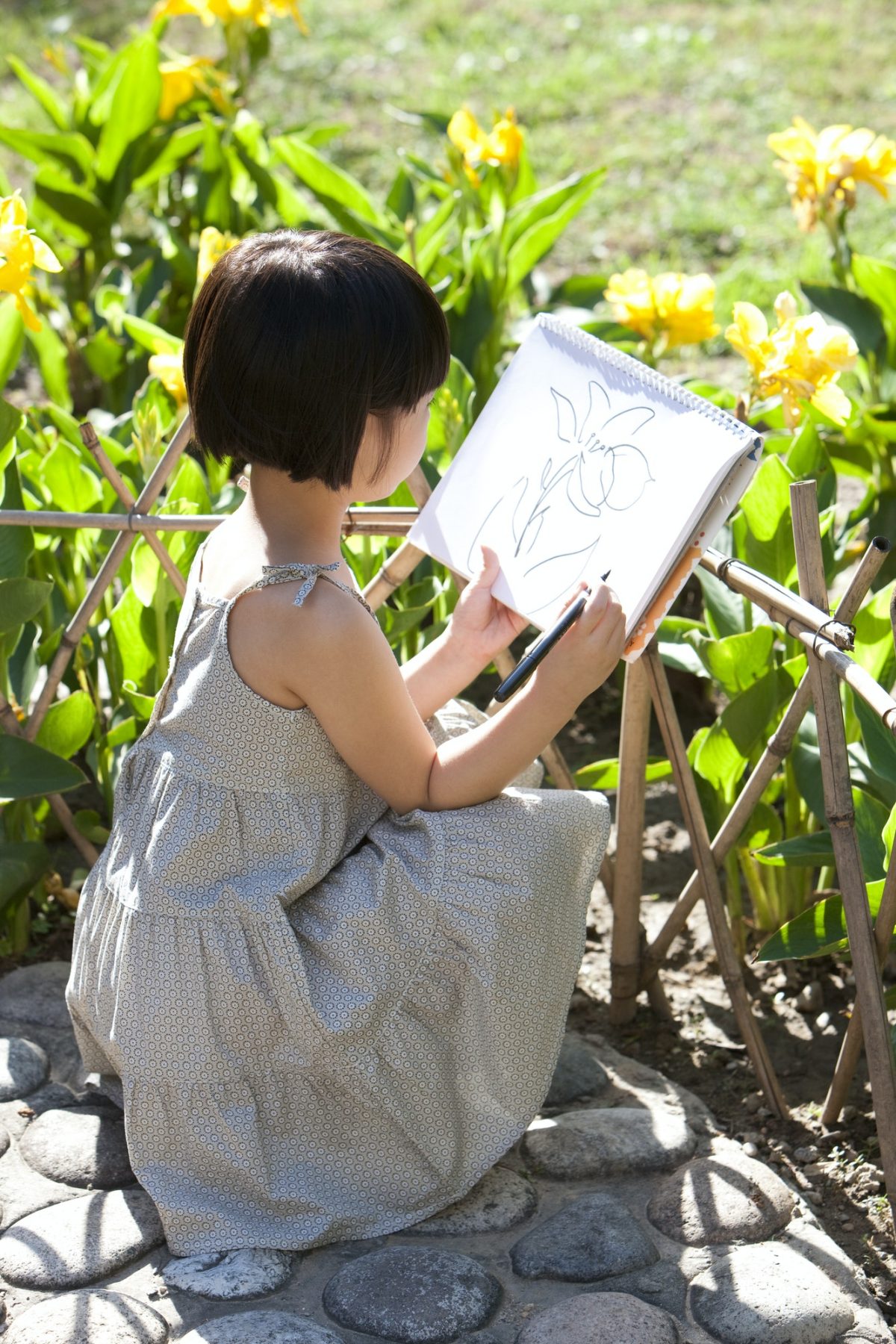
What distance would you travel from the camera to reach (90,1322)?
4.62 feet

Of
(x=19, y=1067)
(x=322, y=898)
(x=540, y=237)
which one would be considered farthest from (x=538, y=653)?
(x=540, y=237)

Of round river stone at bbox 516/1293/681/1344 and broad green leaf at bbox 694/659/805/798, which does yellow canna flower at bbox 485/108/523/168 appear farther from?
round river stone at bbox 516/1293/681/1344

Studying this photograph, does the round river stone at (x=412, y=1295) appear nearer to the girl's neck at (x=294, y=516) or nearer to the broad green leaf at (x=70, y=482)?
the girl's neck at (x=294, y=516)

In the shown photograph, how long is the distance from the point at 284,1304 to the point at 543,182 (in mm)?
4555

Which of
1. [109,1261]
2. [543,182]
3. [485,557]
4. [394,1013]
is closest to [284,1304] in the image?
[109,1261]

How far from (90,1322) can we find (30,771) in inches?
30.8

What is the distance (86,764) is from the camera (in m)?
2.55

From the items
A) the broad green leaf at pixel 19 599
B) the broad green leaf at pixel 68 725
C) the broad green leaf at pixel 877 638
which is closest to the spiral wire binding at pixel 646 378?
the broad green leaf at pixel 877 638

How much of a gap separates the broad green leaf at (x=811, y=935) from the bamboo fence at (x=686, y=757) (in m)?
0.09

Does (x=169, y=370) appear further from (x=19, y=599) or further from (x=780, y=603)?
(x=780, y=603)

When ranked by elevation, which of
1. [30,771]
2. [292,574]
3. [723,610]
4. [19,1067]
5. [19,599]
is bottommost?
[19,1067]

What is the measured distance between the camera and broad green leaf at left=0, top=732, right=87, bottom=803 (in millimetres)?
1941

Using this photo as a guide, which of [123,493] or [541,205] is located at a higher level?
[541,205]

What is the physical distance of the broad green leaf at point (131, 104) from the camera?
147 inches
